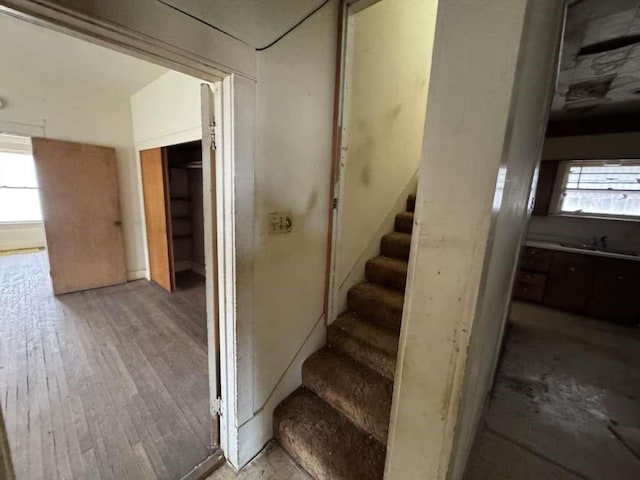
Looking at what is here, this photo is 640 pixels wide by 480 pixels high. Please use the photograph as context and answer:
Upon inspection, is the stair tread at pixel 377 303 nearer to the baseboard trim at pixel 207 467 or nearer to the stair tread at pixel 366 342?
the stair tread at pixel 366 342

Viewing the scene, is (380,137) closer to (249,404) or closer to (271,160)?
Result: (271,160)

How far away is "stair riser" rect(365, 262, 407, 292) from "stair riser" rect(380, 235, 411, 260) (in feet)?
0.74

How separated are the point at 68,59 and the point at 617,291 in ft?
20.8

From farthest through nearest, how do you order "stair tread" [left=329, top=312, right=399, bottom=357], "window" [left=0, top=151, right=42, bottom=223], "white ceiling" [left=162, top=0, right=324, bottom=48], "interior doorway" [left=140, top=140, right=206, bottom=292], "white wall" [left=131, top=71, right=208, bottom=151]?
"window" [left=0, top=151, right=42, bottom=223], "interior doorway" [left=140, top=140, right=206, bottom=292], "white wall" [left=131, top=71, right=208, bottom=151], "stair tread" [left=329, top=312, right=399, bottom=357], "white ceiling" [left=162, top=0, right=324, bottom=48]

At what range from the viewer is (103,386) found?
189cm

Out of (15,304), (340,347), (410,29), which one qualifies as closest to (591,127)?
(410,29)

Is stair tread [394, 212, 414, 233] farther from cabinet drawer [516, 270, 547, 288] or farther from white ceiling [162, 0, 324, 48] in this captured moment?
cabinet drawer [516, 270, 547, 288]

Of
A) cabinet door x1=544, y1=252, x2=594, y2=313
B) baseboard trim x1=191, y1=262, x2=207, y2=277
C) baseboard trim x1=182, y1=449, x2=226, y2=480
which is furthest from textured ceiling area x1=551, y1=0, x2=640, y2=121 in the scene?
baseboard trim x1=191, y1=262, x2=207, y2=277

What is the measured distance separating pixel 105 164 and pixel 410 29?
394 centimetres

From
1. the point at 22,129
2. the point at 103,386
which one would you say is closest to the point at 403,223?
the point at 103,386

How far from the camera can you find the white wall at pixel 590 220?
3242 mm

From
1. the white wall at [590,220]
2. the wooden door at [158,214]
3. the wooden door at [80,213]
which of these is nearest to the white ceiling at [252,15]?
the wooden door at [158,214]

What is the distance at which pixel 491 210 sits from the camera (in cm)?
54

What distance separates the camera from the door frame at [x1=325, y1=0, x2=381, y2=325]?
1.41 m
